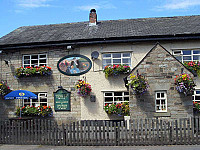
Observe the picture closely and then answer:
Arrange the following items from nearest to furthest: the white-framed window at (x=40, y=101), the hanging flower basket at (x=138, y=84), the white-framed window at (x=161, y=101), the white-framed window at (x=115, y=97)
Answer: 1. the hanging flower basket at (x=138, y=84)
2. the white-framed window at (x=161, y=101)
3. the white-framed window at (x=115, y=97)
4. the white-framed window at (x=40, y=101)

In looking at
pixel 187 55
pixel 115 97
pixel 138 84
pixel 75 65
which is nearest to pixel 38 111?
pixel 75 65

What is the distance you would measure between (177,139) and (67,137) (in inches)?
176

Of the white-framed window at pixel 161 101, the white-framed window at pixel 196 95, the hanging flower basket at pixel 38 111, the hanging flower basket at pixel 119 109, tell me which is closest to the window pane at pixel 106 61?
the hanging flower basket at pixel 119 109

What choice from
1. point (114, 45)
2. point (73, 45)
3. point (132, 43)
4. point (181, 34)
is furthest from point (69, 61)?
point (181, 34)

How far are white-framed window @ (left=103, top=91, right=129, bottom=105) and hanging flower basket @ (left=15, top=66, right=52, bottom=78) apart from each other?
391 cm

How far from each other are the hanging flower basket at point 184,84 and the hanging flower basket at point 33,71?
7.72 meters

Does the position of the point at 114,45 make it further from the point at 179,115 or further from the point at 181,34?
the point at 179,115

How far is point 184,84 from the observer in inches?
378

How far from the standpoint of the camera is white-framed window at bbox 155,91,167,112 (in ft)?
33.8

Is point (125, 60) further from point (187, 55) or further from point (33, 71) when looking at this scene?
point (33, 71)

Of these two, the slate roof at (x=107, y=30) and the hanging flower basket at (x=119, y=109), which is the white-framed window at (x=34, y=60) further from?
the hanging flower basket at (x=119, y=109)

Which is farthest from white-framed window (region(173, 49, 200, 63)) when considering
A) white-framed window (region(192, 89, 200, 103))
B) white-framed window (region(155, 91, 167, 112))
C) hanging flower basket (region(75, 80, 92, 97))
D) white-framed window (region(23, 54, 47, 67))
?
white-framed window (region(23, 54, 47, 67))

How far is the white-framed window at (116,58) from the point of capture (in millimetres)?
13414

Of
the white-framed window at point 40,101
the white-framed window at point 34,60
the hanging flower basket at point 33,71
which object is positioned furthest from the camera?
the white-framed window at point 34,60
